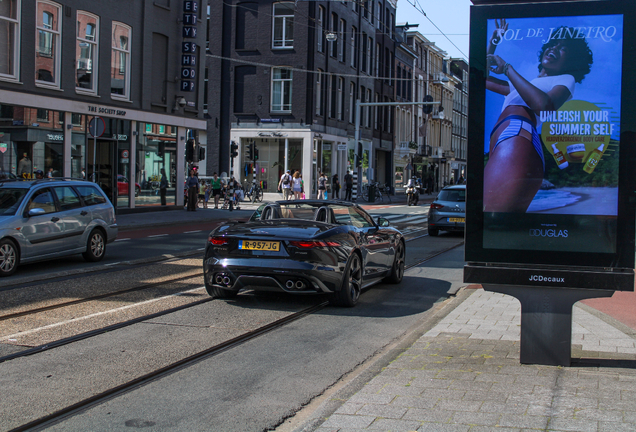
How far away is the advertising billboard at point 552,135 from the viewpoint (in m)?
5.10

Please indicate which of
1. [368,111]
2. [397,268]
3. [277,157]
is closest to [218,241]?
[397,268]

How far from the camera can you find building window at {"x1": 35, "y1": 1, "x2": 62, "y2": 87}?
22703mm

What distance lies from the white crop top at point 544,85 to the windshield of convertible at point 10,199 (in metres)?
8.30

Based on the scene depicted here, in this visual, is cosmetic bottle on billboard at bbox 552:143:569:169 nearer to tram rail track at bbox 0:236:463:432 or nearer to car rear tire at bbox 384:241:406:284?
tram rail track at bbox 0:236:463:432

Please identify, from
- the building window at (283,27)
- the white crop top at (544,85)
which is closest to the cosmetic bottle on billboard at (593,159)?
the white crop top at (544,85)

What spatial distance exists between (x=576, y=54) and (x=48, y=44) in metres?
21.5

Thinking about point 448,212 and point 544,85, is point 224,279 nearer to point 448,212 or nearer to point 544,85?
point 544,85

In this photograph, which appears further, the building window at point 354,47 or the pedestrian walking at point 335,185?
the building window at point 354,47

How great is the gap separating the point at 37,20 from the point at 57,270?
1422cm

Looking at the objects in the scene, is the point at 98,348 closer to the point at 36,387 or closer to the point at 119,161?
the point at 36,387

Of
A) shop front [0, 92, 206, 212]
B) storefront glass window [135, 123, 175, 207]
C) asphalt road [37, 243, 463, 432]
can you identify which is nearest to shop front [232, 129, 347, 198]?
shop front [0, 92, 206, 212]

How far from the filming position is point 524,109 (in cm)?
527

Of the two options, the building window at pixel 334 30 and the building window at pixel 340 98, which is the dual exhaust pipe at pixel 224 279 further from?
the building window at pixel 340 98

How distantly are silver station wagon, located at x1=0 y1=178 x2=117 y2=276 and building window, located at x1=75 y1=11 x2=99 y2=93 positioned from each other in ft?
41.9
